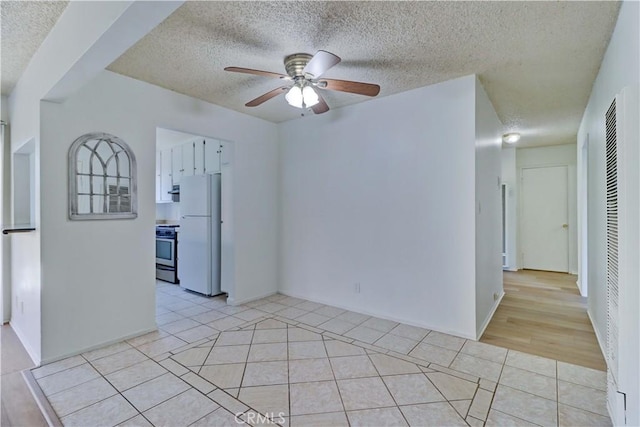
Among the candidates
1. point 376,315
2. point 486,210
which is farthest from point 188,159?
point 486,210

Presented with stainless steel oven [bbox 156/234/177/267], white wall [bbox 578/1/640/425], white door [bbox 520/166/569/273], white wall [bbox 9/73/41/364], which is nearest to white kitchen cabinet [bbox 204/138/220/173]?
stainless steel oven [bbox 156/234/177/267]

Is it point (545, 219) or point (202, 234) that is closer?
point (202, 234)

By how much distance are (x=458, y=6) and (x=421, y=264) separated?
222cm

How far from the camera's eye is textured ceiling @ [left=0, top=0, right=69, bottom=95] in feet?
6.48

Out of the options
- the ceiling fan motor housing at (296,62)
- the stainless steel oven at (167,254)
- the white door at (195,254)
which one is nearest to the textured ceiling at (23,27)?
the ceiling fan motor housing at (296,62)

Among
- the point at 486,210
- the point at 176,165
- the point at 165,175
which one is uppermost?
the point at 176,165

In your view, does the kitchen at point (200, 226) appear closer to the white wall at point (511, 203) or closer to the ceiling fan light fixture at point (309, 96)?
the ceiling fan light fixture at point (309, 96)

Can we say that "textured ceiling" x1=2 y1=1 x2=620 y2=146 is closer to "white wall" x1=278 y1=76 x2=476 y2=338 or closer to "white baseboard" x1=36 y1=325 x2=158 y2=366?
"white wall" x1=278 y1=76 x2=476 y2=338

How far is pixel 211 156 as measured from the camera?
470 centimetres

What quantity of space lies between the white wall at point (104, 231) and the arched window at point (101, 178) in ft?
0.19

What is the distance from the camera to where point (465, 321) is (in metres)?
3.00

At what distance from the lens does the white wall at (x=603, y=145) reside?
154cm

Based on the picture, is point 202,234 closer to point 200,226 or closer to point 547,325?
point 200,226

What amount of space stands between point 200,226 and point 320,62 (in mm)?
3103
